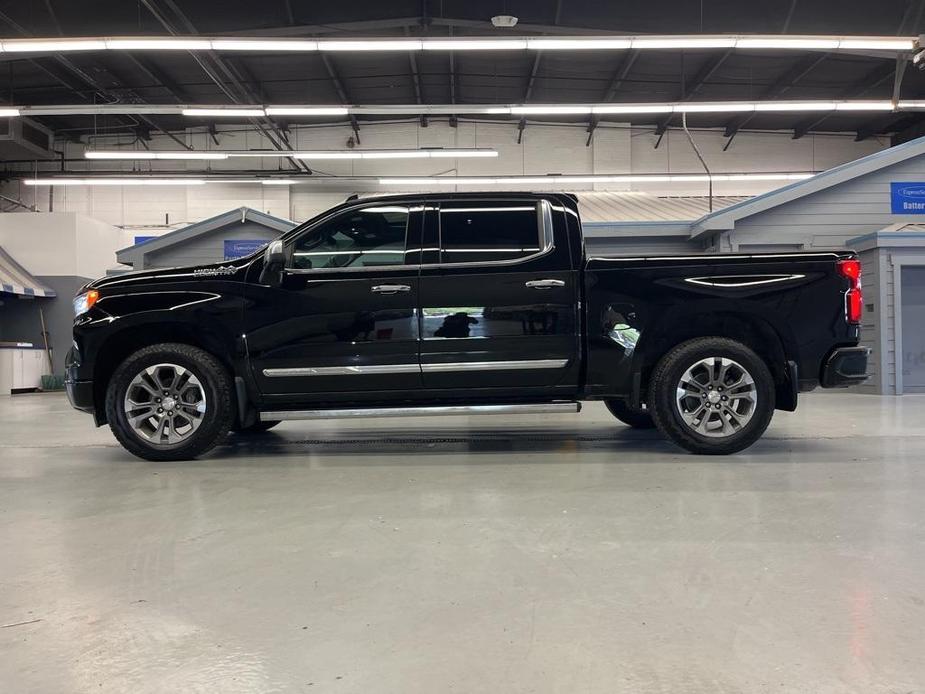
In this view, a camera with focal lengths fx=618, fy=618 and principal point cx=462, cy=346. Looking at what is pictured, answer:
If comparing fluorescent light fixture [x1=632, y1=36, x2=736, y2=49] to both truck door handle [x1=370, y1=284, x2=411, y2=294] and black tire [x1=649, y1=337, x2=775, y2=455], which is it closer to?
black tire [x1=649, y1=337, x2=775, y2=455]

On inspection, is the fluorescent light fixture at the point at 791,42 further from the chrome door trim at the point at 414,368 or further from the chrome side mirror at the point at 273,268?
the chrome side mirror at the point at 273,268

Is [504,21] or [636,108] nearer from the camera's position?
[504,21]

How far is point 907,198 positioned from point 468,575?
1276cm

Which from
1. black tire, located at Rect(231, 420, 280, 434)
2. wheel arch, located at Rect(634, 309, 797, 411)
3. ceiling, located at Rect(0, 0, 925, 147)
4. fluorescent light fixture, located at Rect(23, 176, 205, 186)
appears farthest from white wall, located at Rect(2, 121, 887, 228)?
wheel arch, located at Rect(634, 309, 797, 411)

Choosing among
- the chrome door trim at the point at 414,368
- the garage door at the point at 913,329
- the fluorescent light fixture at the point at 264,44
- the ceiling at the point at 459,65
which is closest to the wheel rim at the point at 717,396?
the chrome door trim at the point at 414,368

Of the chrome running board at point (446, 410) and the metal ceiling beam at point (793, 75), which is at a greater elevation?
the metal ceiling beam at point (793, 75)

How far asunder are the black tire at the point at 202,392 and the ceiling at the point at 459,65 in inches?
372

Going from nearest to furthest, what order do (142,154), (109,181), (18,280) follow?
(142,154) < (18,280) < (109,181)

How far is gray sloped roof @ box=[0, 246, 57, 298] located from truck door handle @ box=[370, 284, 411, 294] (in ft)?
50.7

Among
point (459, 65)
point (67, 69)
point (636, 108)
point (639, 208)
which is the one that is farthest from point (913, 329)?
point (67, 69)

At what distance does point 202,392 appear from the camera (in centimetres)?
452

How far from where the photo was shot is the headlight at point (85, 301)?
4562 mm

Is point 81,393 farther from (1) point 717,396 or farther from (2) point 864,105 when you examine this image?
(2) point 864,105

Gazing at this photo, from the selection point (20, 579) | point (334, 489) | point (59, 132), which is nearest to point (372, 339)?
point (334, 489)
